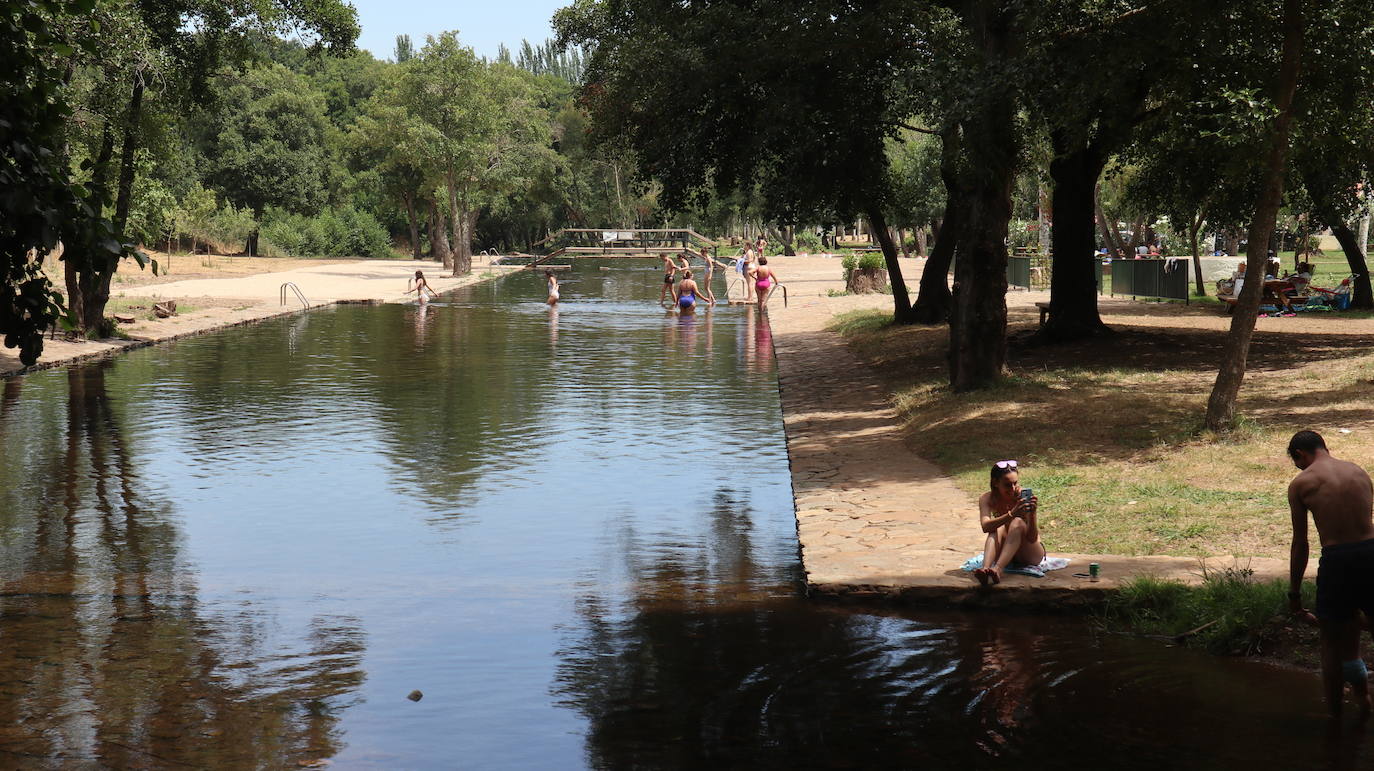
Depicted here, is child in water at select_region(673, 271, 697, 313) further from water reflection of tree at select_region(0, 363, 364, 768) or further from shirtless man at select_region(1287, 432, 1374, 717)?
shirtless man at select_region(1287, 432, 1374, 717)

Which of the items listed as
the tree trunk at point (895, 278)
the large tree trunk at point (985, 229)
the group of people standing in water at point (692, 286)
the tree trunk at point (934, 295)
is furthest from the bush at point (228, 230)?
the large tree trunk at point (985, 229)

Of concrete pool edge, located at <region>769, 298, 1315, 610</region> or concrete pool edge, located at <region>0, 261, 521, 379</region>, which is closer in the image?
concrete pool edge, located at <region>769, 298, 1315, 610</region>

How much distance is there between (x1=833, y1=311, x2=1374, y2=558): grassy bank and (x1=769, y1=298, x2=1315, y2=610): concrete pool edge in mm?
411

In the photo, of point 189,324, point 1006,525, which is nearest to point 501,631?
point 1006,525

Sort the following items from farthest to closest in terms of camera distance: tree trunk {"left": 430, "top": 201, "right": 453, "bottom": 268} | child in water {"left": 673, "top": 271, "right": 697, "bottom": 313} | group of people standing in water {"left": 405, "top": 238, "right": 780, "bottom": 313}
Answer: tree trunk {"left": 430, "top": 201, "right": 453, "bottom": 268}
group of people standing in water {"left": 405, "top": 238, "right": 780, "bottom": 313}
child in water {"left": 673, "top": 271, "right": 697, "bottom": 313}

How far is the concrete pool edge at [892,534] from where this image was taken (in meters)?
9.25

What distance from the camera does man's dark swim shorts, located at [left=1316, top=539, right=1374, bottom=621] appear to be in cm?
668

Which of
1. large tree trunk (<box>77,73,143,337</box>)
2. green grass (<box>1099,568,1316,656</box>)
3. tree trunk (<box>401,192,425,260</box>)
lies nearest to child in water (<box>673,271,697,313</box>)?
large tree trunk (<box>77,73,143,337</box>)

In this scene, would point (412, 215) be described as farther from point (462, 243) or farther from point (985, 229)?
point (985, 229)

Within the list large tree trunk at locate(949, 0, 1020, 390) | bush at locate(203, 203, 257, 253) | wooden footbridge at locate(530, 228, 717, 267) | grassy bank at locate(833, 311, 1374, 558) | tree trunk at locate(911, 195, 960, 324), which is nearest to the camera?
grassy bank at locate(833, 311, 1374, 558)

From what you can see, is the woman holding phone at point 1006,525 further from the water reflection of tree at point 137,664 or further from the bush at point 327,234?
the bush at point 327,234

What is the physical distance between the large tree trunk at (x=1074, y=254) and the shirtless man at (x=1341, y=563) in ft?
52.4

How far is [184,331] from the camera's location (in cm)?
3059

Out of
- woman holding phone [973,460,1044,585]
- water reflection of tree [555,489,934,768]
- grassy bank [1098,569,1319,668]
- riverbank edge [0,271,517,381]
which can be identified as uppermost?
riverbank edge [0,271,517,381]
